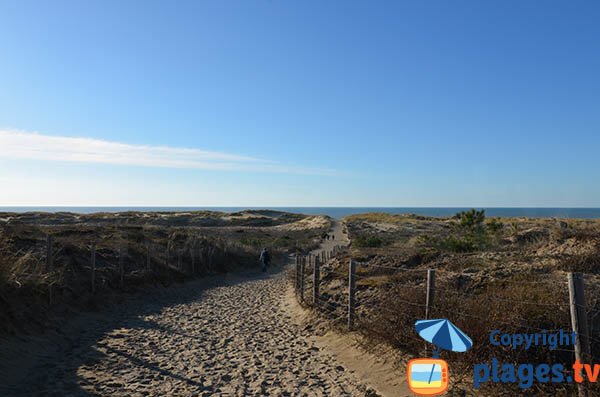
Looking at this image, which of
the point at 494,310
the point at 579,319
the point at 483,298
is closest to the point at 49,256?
the point at 483,298

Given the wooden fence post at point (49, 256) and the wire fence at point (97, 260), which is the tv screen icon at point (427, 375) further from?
the wooden fence post at point (49, 256)

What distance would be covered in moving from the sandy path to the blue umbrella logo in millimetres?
2952

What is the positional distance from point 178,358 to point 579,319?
7.65 m

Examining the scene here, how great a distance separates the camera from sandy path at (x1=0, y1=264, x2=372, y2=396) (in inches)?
295

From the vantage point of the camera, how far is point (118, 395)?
7.10 meters

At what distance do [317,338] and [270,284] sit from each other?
1182cm

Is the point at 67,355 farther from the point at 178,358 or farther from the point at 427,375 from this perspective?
the point at 427,375

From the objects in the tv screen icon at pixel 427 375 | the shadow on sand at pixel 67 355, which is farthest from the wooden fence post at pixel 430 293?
the shadow on sand at pixel 67 355

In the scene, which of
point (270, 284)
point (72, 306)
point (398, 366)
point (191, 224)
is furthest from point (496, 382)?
point (191, 224)

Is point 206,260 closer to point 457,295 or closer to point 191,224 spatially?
point 457,295

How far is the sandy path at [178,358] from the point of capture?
7.49m

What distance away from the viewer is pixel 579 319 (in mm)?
5375

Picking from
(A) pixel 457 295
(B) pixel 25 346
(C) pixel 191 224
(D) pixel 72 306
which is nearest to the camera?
(A) pixel 457 295

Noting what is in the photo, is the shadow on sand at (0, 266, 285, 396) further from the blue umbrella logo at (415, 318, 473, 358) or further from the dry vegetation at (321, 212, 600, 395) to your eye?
the blue umbrella logo at (415, 318, 473, 358)
